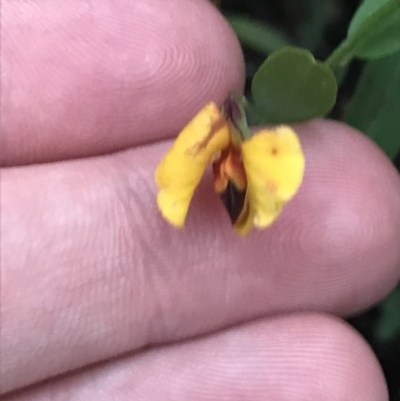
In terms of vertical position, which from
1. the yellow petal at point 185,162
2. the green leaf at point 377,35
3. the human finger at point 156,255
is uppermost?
the green leaf at point 377,35

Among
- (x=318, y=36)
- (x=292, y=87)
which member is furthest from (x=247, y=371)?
(x=318, y=36)

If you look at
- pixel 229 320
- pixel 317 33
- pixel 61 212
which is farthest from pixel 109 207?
pixel 317 33

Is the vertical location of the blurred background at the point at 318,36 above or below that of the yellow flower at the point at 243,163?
below

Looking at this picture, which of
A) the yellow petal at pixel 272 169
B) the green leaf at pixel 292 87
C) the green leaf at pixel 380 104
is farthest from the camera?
the green leaf at pixel 380 104

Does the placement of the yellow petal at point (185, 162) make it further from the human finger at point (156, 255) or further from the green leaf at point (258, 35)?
the green leaf at point (258, 35)

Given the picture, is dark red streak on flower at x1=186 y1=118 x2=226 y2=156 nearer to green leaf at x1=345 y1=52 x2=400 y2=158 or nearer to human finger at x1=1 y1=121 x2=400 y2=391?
human finger at x1=1 y1=121 x2=400 y2=391

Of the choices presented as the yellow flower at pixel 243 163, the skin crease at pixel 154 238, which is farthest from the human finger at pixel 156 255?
the yellow flower at pixel 243 163

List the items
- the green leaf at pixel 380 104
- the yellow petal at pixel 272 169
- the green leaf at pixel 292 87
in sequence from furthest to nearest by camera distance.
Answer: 1. the green leaf at pixel 380 104
2. the green leaf at pixel 292 87
3. the yellow petal at pixel 272 169
